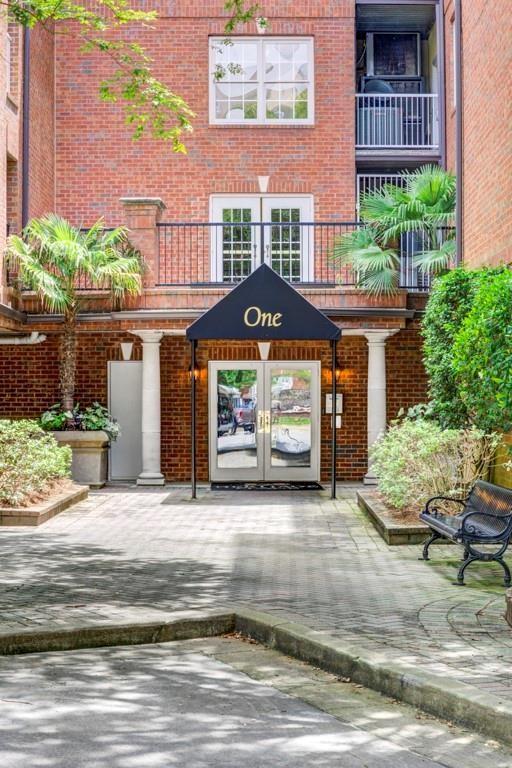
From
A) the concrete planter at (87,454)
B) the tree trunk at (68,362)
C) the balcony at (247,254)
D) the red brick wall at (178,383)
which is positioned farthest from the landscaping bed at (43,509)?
the balcony at (247,254)

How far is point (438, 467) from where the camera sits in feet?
41.1

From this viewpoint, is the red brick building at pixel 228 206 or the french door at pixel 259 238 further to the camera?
the french door at pixel 259 238

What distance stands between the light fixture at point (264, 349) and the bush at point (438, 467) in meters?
7.39

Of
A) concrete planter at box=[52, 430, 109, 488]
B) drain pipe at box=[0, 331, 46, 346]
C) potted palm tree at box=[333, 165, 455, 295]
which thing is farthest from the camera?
drain pipe at box=[0, 331, 46, 346]

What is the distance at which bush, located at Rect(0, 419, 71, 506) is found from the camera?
532 inches

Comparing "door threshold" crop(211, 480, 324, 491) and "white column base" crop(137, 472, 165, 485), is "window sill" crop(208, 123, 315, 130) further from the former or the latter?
"white column base" crop(137, 472, 165, 485)

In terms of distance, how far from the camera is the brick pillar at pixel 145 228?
18.1m

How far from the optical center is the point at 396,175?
Result: 21.3 metres

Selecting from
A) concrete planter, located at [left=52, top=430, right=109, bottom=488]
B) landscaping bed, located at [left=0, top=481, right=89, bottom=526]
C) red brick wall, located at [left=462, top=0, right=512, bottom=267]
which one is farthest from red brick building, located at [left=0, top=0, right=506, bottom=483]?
landscaping bed, located at [left=0, top=481, right=89, bottom=526]

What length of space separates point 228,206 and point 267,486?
6.17m

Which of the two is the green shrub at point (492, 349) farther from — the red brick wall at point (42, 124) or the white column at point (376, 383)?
the red brick wall at point (42, 124)

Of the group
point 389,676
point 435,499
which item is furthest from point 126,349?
point 389,676

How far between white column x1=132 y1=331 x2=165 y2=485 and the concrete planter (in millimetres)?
788

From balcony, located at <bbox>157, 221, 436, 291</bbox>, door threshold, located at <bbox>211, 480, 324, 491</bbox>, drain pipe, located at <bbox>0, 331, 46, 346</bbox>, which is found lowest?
door threshold, located at <bbox>211, 480, 324, 491</bbox>
